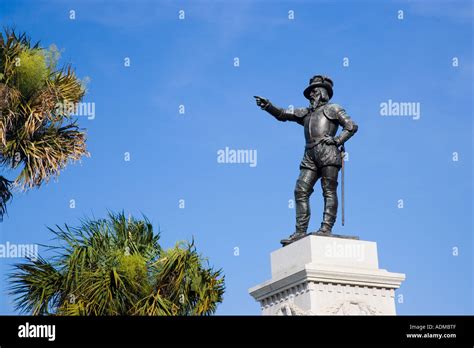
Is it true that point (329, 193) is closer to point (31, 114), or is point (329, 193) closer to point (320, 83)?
point (320, 83)

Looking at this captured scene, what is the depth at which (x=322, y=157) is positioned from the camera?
1897 centimetres

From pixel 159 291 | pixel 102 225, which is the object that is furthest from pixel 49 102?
pixel 159 291

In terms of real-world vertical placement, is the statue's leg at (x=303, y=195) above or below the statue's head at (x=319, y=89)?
below

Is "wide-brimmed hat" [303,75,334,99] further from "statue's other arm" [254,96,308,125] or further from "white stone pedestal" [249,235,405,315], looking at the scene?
"white stone pedestal" [249,235,405,315]

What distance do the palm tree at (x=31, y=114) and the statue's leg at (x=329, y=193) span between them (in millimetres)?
6140

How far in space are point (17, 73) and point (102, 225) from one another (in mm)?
3372

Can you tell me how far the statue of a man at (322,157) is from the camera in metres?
18.9

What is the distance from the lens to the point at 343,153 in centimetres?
1916

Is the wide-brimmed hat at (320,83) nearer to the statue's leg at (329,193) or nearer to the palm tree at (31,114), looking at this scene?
the statue's leg at (329,193)

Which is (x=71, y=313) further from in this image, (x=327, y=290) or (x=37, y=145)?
(x=327, y=290)

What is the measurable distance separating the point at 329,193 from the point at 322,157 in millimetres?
600
